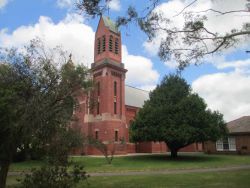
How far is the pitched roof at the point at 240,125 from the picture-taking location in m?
42.5

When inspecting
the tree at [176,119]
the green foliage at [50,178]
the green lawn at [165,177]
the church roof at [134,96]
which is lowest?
the green lawn at [165,177]

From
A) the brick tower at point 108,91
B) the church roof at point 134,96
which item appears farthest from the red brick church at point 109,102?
the church roof at point 134,96

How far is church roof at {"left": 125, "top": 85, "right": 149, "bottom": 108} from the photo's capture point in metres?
56.5

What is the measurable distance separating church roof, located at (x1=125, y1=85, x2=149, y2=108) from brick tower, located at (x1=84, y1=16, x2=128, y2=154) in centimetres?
616

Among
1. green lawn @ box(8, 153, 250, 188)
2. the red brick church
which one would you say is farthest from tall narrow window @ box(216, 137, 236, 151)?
green lawn @ box(8, 153, 250, 188)

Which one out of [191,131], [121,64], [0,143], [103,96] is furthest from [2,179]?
Result: [121,64]

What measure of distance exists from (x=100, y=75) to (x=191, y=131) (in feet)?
77.4

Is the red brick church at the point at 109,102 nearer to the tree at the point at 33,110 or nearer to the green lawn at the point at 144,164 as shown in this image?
the green lawn at the point at 144,164

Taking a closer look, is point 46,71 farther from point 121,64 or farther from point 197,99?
point 121,64

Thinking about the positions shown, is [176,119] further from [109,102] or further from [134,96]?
[134,96]

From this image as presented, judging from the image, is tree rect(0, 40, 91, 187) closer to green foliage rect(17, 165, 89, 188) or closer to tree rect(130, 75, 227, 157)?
green foliage rect(17, 165, 89, 188)

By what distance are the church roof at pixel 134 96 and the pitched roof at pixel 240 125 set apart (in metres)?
18.3

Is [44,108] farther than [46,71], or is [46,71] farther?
[46,71]

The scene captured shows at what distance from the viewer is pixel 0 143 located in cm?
1135
